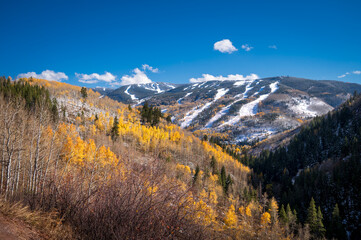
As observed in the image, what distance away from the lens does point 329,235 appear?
56.6m

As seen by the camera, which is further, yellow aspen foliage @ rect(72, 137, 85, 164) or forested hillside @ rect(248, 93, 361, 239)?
forested hillside @ rect(248, 93, 361, 239)

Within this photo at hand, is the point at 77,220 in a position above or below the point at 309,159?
above

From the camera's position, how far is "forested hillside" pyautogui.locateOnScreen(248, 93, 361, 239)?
68.8 meters

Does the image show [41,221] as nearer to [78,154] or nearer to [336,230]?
[78,154]

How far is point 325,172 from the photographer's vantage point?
9362cm

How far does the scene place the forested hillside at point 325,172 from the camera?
226ft

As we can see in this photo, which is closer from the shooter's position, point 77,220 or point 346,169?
point 77,220

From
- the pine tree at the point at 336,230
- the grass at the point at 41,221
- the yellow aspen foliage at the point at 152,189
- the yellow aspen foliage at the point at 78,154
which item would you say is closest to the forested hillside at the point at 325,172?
the pine tree at the point at 336,230

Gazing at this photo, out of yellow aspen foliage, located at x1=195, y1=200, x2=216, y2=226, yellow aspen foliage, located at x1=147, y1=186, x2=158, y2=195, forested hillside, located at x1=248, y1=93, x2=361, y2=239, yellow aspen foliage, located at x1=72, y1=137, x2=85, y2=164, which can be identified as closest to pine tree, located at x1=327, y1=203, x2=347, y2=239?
forested hillside, located at x1=248, y1=93, x2=361, y2=239

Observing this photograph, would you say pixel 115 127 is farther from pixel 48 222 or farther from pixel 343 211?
pixel 343 211

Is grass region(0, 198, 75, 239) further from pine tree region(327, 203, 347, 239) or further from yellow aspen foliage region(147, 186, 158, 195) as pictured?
pine tree region(327, 203, 347, 239)

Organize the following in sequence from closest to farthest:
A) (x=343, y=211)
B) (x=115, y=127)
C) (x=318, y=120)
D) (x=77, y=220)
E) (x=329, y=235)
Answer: (x=77, y=220) → (x=329, y=235) → (x=343, y=211) → (x=115, y=127) → (x=318, y=120)

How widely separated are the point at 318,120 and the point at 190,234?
19811 cm

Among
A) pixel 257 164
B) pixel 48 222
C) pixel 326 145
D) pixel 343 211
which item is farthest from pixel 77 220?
pixel 326 145
